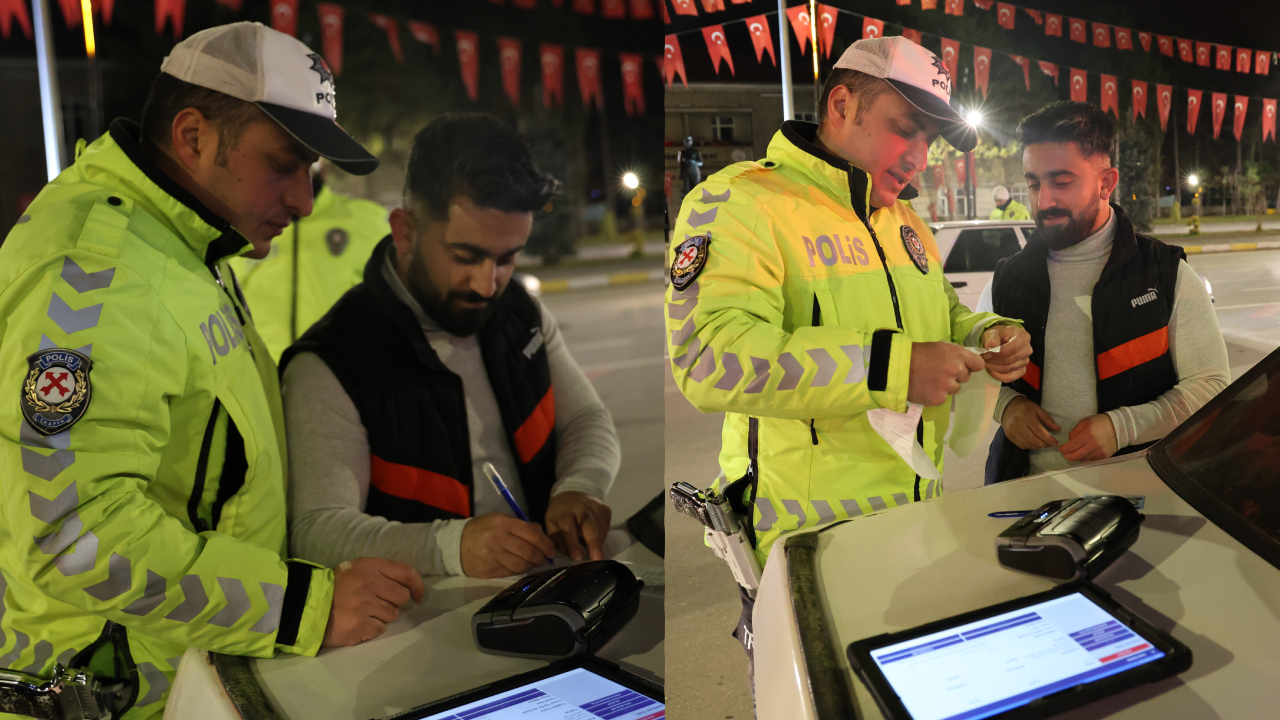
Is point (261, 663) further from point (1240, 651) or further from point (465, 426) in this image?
point (1240, 651)

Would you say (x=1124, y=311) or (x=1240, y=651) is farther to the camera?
(x=1124, y=311)

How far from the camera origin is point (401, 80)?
1.25 meters

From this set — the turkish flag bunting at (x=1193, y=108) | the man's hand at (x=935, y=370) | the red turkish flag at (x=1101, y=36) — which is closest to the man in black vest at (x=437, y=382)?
the man's hand at (x=935, y=370)

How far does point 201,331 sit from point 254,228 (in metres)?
0.21

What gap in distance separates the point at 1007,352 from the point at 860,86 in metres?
0.47

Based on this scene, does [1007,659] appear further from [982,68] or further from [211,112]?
[211,112]

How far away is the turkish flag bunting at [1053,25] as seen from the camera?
1353 millimetres

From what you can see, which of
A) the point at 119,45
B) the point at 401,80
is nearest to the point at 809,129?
the point at 401,80

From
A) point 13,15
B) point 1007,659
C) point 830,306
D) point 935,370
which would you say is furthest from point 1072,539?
point 13,15

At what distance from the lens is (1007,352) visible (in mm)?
1255

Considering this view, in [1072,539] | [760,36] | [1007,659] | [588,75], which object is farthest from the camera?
[760,36]

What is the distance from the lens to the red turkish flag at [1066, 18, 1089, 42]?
1.35 m

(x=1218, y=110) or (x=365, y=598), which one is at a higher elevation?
(x=1218, y=110)

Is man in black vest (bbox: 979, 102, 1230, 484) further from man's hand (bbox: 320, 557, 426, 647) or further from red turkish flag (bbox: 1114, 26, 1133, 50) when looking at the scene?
man's hand (bbox: 320, 557, 426, 647)
